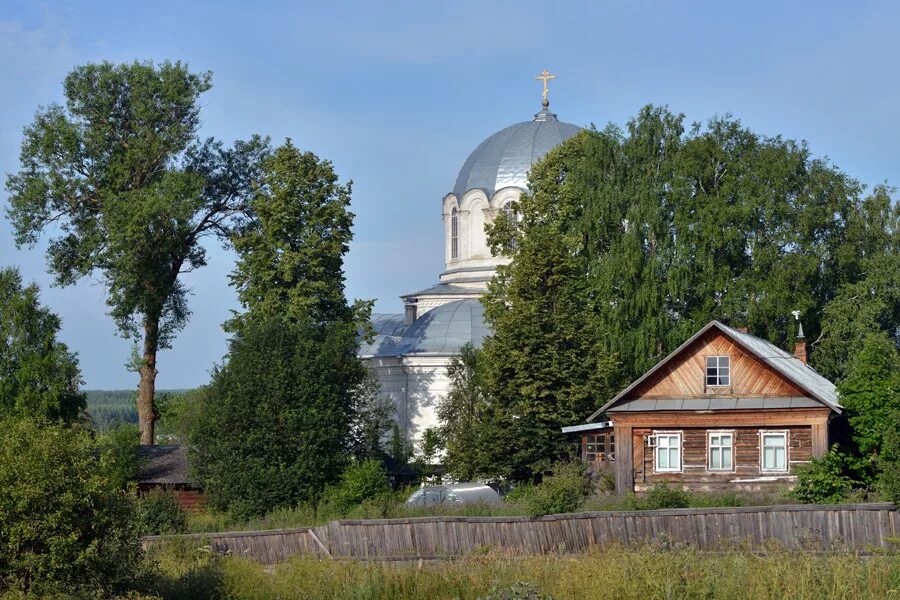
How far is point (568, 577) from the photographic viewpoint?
55.6 ft

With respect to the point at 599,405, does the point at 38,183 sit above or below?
above

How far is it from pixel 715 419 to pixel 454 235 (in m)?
28.8

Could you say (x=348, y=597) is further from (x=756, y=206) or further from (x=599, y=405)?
(x=756, y=206)

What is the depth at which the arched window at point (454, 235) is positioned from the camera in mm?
62938

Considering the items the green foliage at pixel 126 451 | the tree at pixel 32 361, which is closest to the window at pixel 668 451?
the green foliage at pixel 126 451

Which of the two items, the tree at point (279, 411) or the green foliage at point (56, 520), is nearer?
the green foliage at point (56, 520)

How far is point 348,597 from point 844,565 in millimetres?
5901

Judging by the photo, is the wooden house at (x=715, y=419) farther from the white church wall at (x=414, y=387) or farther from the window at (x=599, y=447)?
the white church wall at (x=414, y=387)

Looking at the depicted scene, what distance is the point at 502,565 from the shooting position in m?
18.2

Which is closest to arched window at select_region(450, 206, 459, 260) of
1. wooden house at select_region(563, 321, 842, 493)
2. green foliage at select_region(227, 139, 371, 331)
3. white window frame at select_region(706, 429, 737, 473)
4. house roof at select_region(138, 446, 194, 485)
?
green foliage at select_region(227, 139, 371, 331)

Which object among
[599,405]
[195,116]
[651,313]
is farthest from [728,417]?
[195,116]

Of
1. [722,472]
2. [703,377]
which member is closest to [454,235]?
[703,377]

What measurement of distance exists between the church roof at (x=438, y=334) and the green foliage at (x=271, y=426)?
15284 mm

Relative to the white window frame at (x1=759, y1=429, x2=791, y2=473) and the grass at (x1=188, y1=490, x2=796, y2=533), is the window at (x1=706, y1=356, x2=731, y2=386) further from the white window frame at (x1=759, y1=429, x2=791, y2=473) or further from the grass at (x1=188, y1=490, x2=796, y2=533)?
the grass at (x1=188, y1=490, x2=796, y2=533)
